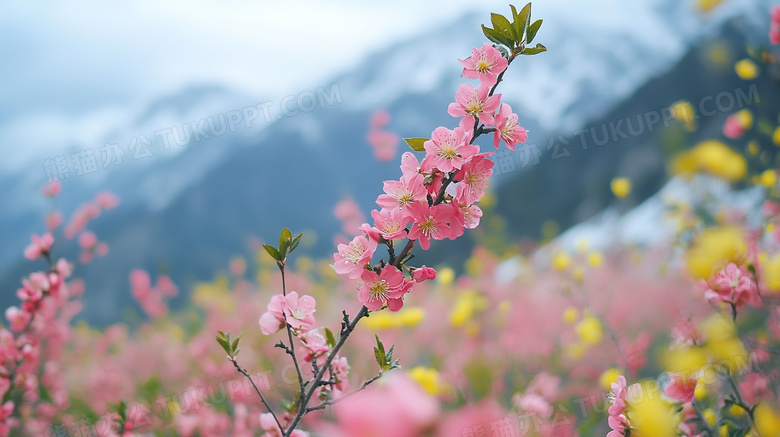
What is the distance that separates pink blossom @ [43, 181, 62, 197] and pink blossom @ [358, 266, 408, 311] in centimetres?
215

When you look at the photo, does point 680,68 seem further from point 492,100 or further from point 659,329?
point 492,100

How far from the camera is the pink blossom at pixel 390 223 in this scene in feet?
2.35

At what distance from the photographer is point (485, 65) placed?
79cm

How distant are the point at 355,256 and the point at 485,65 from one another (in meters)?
0.40

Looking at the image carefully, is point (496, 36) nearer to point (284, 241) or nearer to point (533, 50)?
point (533, 50)

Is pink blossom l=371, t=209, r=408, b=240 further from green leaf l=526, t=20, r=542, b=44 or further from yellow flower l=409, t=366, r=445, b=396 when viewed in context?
yellow flower l=409, t=366, r=445, b=396

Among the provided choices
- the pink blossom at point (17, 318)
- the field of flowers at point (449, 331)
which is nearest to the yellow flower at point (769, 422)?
the field of flowers at point (449, 331)

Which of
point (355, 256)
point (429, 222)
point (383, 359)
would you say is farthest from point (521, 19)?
point (383, 359)

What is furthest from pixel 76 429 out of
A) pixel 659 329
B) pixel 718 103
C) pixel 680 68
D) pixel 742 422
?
pixel 680 68

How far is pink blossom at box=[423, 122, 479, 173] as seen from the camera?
2.31 feet

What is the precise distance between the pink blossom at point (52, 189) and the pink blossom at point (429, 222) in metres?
2.22

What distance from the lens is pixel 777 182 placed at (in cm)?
214

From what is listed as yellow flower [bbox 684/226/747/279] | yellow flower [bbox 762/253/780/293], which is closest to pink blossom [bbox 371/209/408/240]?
yellow flower [bbox 684/226/747/279]

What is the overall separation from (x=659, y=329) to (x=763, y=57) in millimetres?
1549
